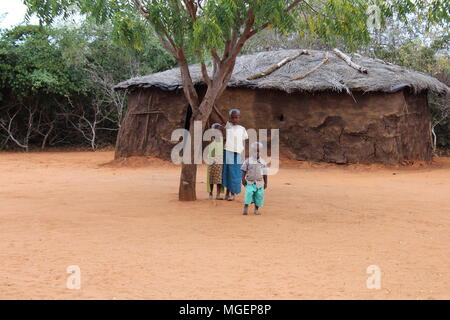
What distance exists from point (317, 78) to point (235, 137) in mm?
6861

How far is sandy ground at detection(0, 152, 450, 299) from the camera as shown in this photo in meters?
3.76

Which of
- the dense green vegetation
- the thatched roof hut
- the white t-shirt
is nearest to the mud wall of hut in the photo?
the thatched roof hut

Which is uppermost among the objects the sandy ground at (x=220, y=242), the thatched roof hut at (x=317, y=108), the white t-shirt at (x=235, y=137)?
the thatched roof hut at (x=317, y=108)

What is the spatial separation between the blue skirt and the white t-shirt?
0.09 m

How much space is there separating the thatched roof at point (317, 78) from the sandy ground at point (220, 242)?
396cm

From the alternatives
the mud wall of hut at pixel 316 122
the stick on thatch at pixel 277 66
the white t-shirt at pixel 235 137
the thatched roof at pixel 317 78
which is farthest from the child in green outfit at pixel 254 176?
the stick on thatch at pixel 277 66

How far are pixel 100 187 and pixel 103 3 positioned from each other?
372 centimetres

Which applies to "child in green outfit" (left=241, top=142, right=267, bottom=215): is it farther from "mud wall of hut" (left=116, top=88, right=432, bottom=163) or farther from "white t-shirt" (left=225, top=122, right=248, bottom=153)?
"mud wall of hut" (left=116, top=88, right=432, bottom=163)

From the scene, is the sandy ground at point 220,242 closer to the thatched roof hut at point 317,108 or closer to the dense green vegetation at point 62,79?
the thatched roof hut at point 317,108

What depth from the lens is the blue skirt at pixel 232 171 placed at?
7.94m

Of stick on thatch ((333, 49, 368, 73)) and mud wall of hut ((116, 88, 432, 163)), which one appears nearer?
mud wall of hut ((116, 88, 432, 163))

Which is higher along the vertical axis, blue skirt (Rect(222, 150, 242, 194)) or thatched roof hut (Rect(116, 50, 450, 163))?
thatched roof hut (Rect(116, 50, 450, 163))

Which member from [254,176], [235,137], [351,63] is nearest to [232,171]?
[235,137]
